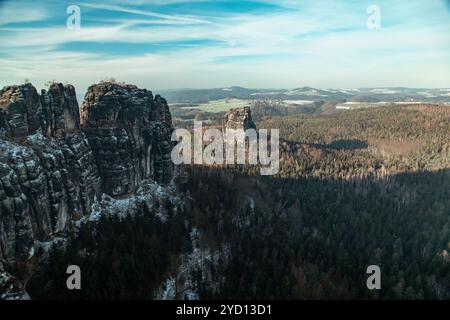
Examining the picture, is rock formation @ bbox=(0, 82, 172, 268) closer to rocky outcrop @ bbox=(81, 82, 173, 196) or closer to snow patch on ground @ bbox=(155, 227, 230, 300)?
rocky outcrop @ bbox=(81, 82, 173, 196)

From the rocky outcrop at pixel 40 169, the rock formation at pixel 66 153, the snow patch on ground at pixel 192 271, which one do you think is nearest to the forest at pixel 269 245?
the snow patch on ground at pixel 192 271

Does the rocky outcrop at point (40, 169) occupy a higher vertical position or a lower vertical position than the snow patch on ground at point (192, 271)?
higher

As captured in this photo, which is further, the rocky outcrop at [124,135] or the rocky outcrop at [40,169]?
the rocky outcrop at [124,135]

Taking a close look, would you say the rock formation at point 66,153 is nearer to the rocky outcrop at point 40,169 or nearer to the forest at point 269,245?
the rocky outcrop at point 40,169

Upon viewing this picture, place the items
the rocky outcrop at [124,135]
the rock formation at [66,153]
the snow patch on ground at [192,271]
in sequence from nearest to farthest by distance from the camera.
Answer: the rock formation at [66,153]
the snow patch on ground at [192,271]
the rocky outcrop at [124,135]

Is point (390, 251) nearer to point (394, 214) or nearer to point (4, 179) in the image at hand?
point (394, 214)

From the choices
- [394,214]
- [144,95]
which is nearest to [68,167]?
[144,95]
